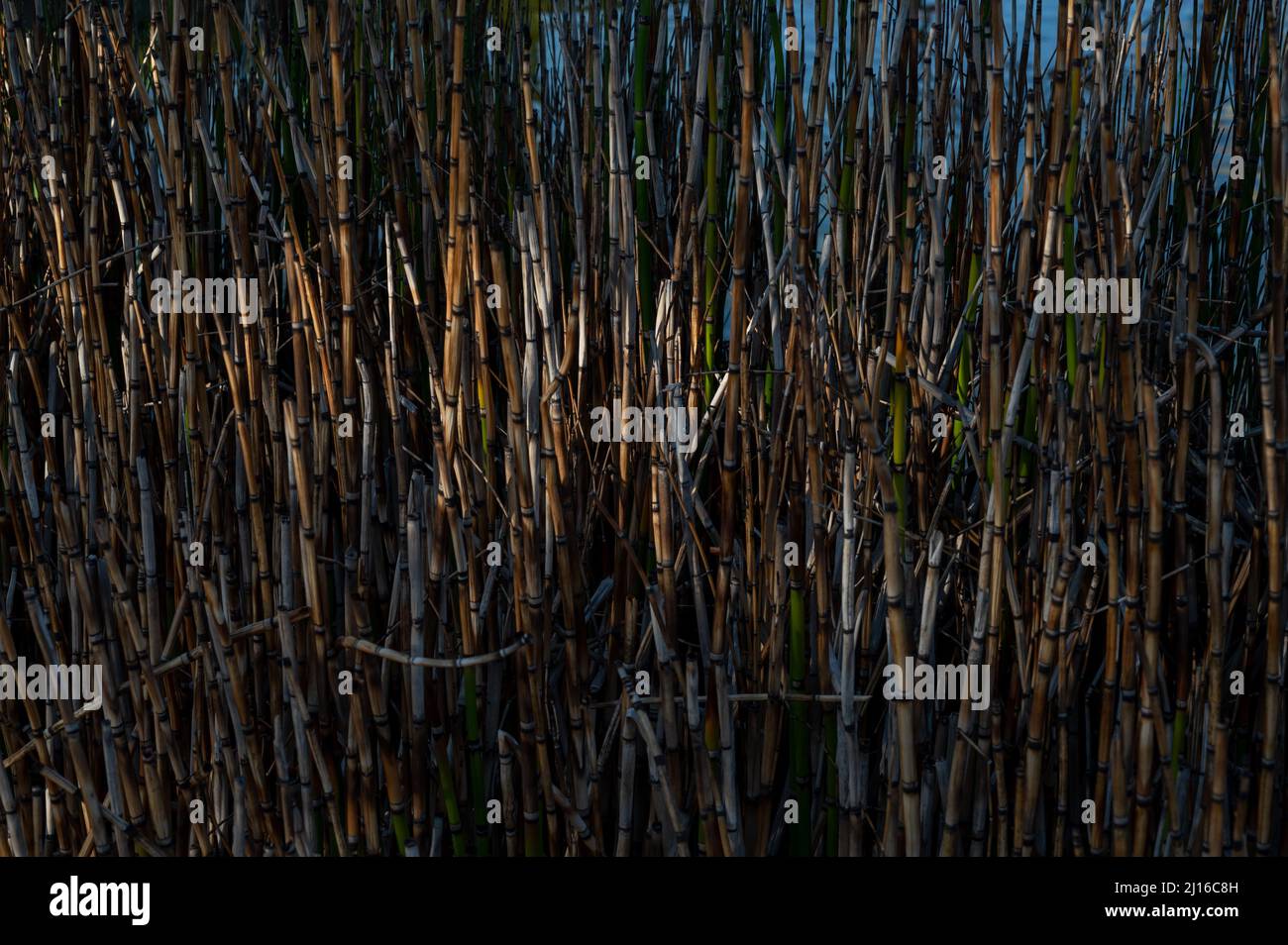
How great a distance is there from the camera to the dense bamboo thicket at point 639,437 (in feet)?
3.76

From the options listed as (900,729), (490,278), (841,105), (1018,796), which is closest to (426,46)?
(490,278)

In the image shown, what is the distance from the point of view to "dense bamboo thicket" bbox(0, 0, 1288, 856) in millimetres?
1147

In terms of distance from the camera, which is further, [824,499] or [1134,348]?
[824,499]

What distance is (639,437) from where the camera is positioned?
124 centimetres

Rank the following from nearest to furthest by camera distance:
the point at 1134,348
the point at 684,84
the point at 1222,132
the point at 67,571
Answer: the point at 1134,348, the point at 684,84, the point at 67,571, the point at 1222,132

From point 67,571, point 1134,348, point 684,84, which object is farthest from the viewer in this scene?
point 67,571

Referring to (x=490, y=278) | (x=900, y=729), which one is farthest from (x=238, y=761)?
(x=900, y=729)

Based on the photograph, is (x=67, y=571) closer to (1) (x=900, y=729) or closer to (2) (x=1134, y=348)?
(1) (x=900, y=729)

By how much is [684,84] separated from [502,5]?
318 millimetres

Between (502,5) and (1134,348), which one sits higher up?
(502,5)

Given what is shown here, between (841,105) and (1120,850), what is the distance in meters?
0.77

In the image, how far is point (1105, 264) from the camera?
1.15 meters

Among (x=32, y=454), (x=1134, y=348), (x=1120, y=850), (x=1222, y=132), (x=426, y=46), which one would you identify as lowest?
(x=1120, y=850)

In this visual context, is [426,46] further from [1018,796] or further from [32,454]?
[1018,796]
